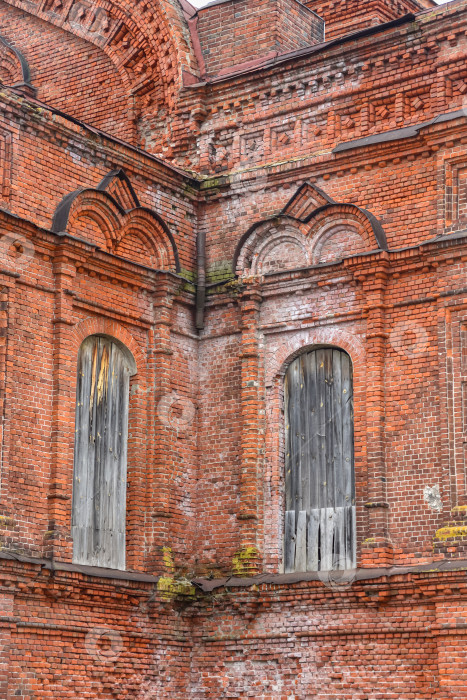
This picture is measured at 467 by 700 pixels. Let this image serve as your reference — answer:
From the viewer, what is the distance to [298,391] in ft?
48.4

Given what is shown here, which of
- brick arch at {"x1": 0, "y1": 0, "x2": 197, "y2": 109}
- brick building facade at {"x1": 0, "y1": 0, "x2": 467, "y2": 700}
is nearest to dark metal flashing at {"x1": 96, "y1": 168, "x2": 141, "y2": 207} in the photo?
brick building facade at {"x1": 0, "y1": 0, "x2": 467, "y2": 700}

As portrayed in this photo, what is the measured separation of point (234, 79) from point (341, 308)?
374 centimetres

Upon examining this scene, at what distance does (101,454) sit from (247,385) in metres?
2.07

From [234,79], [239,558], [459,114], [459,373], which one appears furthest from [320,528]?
[234,79]

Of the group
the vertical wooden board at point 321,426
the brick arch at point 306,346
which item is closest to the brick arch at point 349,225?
the brick arch at point 306,346

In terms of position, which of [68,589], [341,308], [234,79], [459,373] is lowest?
[68,589]

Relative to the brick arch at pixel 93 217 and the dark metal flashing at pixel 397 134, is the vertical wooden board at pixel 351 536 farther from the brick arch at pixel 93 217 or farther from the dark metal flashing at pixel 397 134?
the dark metal flashing at pixel 397 134

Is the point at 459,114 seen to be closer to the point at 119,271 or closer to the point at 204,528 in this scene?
the point at 119,271

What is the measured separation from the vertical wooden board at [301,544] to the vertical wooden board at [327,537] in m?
0.25

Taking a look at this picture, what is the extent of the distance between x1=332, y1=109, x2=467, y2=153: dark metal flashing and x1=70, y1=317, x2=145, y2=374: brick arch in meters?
3.42

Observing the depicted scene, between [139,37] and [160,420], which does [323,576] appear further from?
[139,37]

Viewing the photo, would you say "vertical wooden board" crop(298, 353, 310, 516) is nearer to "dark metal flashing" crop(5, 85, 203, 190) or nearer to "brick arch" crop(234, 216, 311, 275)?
"brick arch" crop(234, 216, 311, 275)

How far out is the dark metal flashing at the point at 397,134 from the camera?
13797mm

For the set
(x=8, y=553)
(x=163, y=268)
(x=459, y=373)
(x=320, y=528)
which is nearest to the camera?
(x=8, y=553)
